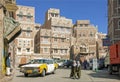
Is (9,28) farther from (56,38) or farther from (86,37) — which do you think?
(86,37)

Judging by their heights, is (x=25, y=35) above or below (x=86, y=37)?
above

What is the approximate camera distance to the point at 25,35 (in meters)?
88.4

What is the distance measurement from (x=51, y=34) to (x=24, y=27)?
7.81 m

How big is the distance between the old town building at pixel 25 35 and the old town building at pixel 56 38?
9.51 feet

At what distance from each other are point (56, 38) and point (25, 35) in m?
9.29

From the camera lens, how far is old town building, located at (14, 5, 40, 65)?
85.4m

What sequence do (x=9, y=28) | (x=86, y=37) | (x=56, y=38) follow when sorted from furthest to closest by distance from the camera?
(x=86, y=37)
(x=56, y=38)
(x=9, y=28)

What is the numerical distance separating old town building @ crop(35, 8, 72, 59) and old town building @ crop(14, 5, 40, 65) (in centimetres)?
290

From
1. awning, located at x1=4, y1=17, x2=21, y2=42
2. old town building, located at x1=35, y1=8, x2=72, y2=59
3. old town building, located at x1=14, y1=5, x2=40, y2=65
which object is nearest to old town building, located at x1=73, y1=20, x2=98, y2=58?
old town building, located at x1=35, y1=8, x2=72, y2=59

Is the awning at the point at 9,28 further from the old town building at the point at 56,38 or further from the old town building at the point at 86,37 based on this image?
the old town building at the point at 86,37

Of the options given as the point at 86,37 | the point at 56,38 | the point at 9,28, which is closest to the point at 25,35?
the point at 56,38

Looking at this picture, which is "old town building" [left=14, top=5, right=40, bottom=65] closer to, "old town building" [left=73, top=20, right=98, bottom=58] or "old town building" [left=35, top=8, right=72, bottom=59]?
"old town building" [left=35, top=8, right=72, bottom=59]

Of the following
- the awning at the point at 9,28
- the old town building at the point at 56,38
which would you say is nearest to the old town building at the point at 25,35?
the old town building at the point at 56,38

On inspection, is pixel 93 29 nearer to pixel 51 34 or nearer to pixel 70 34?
pixel 70 34
